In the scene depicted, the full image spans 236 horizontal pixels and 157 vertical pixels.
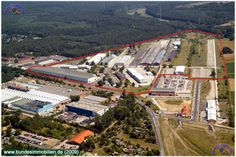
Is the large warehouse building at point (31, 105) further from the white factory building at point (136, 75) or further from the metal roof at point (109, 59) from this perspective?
the metal roof at point (109, 59)

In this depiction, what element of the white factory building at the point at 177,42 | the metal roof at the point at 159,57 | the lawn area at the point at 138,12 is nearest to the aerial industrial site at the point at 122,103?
the metal roof at the point at 159,57

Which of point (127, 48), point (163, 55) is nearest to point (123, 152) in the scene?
point (163, 55)

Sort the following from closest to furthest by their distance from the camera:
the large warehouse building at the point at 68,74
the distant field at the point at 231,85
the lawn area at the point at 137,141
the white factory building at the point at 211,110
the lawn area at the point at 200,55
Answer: the lawn area at the point at 137,141 < the white factory building at the point at 211,110 < the distant field at the point at 231,85 < the large warehouse building at the point at 68,74 < the lawn area at the point at 200,55

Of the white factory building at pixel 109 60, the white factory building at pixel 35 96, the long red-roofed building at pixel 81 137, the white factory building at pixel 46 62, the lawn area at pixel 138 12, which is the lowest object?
the long red-roofed building at pixel 81 137

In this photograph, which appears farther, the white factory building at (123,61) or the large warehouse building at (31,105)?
the white factory building at (123,61)

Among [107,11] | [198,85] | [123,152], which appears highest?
[107,11]

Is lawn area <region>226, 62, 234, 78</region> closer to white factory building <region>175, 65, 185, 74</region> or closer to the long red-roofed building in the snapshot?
white factory building <region>175, 65, 185, 74</region>

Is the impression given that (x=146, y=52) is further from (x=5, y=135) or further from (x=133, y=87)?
(x=5, y=135)

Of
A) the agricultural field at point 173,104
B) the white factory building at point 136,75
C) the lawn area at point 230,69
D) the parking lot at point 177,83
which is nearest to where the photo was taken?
the agricultural field at point 173,104
